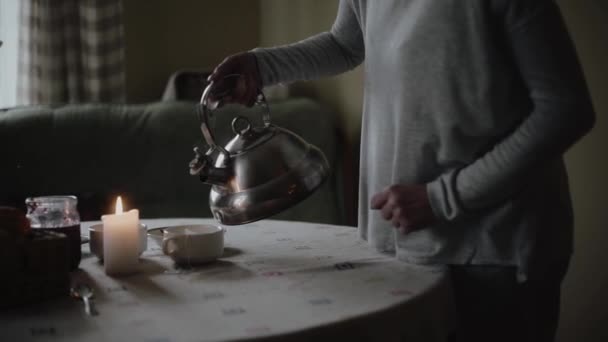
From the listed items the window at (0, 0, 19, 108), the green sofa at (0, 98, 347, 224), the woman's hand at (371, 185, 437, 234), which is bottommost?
the green sofa at (0, 98, 347, 224)

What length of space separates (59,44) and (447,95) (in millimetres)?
2432

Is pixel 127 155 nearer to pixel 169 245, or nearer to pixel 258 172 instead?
pixel 169 245

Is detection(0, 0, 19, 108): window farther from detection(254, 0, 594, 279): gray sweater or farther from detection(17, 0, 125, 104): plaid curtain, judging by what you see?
detection(254, 0, 594, 279): gray sweater

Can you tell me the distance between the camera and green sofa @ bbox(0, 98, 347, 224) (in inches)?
88.7

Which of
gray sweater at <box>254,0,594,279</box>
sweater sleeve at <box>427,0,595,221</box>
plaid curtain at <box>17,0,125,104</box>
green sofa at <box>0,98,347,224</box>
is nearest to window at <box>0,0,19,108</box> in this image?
plaid curtain at <box>17,0,125,104</box>

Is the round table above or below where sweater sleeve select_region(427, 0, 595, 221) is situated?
below

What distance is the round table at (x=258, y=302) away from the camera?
0.65m

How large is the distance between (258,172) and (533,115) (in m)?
0.36

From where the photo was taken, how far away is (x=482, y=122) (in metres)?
0.84

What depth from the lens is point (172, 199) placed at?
7.68ft

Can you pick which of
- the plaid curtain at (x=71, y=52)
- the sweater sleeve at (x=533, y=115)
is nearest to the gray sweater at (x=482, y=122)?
the sweater sleeve at (x=533, y=115)

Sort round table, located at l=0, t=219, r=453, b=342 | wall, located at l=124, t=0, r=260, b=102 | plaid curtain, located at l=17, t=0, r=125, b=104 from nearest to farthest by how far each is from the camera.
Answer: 1. round table, located at l=0, t=219, r=453, b=342
2. plaid curtain, located at l=17, t=0, r=125, b=104
3. wall, located at l=124, t=0, r=260, b=102

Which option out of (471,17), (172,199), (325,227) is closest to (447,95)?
(471,17)

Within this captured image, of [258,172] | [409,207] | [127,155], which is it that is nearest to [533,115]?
[409,207]
